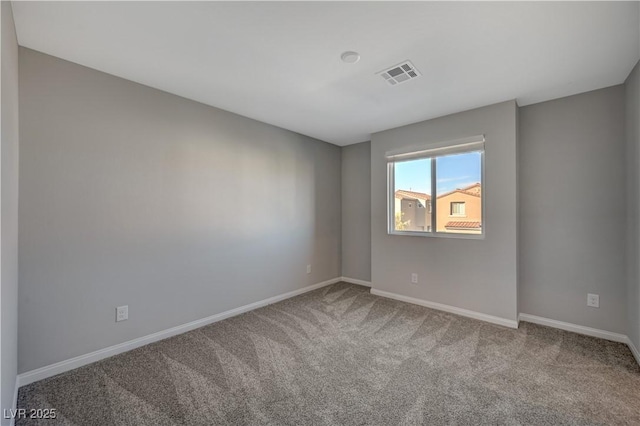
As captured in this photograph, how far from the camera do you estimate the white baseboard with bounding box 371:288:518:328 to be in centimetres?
289

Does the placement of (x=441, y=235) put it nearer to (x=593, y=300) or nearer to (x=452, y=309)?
(x=452, y=309)

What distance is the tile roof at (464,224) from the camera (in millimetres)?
3159

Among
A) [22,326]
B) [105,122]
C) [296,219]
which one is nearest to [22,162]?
[105,122]

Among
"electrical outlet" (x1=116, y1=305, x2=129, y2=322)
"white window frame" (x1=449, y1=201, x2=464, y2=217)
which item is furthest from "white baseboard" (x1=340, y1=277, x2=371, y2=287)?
"electrical outlet" (x1=116, y1=305, x2=129, y2=322)

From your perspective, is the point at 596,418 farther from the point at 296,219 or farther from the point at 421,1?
the point at 296,219

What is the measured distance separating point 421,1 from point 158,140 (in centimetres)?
242

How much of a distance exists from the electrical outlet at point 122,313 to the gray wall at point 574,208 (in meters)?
3.99

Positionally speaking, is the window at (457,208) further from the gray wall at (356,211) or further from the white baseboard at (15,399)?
the white baseboard at (15,399)

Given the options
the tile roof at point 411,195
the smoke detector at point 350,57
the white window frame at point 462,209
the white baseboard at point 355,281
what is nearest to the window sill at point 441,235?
the white window frame at point 462,209

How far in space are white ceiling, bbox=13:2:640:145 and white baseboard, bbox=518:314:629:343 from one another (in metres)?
2.32

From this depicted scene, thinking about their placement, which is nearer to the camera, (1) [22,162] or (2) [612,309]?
(1) [22,162]

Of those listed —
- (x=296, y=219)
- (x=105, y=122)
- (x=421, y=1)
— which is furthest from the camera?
(x=296, y=219)

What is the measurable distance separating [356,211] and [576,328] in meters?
2.95

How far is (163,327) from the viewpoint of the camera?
8.64 feet
